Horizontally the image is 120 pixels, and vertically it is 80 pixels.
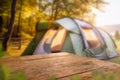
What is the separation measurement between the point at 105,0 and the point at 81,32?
1482 cm

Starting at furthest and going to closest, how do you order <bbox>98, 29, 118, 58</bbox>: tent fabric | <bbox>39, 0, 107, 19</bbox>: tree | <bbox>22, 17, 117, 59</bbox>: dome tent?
<bbox>39, 0, 107, 19</bbox>: tree, <bbox>98, 29, 118, 58</bbox>: tent fabric, <bbox>22, 17, 117, 59</bbox>: dome tent

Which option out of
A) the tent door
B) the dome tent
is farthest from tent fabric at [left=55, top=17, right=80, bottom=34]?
the tent door

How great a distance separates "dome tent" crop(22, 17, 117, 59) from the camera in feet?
29.1

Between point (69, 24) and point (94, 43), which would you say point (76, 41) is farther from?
point (94, 43)

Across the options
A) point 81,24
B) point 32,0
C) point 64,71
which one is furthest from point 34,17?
point 64,71

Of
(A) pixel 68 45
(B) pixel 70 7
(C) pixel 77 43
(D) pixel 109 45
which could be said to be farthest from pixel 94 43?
(B) pixel 70 7

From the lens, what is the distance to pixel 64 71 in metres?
1.45

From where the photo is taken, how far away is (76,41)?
8875mm

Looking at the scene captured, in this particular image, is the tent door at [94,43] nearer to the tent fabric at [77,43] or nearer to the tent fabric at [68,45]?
the tent fabric at [77,43]

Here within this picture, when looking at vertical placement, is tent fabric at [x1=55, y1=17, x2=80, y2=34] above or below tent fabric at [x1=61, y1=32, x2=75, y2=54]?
above

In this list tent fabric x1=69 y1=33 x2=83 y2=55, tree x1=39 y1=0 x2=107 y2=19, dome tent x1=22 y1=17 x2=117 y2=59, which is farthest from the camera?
tree x1=39 y1=0 x2=107 y2=19

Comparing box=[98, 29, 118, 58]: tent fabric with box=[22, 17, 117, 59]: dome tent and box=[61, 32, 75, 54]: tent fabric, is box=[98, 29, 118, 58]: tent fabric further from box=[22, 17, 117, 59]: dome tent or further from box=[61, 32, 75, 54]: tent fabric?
box=[61, 32, 75, 54]: tent fabric

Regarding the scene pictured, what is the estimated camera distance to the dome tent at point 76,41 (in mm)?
8859

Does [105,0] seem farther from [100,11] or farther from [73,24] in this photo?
[73,24]
